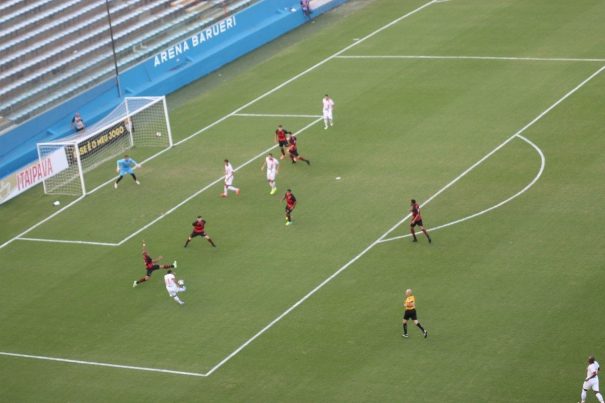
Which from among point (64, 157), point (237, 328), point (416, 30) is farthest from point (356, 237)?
point (416, 30)

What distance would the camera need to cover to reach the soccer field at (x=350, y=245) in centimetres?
3319

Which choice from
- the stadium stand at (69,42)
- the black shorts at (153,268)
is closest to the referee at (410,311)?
the black shorts at (153,268)

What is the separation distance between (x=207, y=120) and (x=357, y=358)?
884 inches

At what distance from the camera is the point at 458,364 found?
32.4 meters

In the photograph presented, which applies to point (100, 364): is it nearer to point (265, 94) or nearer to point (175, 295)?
point (175, 295)

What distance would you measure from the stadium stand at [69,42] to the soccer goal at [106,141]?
3645mm

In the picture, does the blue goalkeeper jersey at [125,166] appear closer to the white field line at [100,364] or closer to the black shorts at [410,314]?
the white field line at [100,364]

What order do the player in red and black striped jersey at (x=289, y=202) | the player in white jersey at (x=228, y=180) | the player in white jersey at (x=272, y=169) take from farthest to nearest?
the player in white jersey at (x=228, y=180) → the player in white jersey at (x=272, y=169) → the player in red and black striped jersey at (x=289, y=202)

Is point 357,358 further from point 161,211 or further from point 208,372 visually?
point 161,211

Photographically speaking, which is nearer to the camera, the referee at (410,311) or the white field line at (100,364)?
the referee at (410,311)

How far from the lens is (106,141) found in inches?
2008

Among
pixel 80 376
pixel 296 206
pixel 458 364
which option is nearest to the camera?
pixel 458 364

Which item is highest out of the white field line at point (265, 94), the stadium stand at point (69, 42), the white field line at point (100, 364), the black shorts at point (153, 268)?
the stadium stand at point (69, 42)

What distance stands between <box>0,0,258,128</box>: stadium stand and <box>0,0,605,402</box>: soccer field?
4.66 metres
